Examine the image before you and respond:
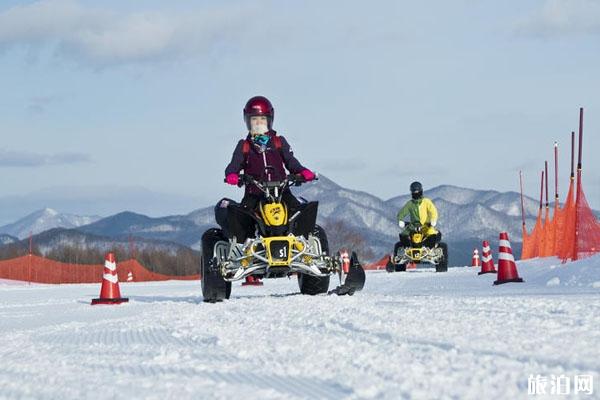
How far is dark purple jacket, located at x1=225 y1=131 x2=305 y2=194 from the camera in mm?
11250

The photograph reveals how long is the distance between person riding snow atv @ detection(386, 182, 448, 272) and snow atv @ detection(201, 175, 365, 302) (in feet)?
44.8

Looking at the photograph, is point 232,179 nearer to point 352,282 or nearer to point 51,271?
point 352,282

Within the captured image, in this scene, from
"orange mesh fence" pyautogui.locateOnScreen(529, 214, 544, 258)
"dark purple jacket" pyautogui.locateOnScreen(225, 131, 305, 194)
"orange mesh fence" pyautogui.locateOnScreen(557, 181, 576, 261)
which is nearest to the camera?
"dark purple jacket" pyautogui.locateOnScreen(225, 131, 305, 194)

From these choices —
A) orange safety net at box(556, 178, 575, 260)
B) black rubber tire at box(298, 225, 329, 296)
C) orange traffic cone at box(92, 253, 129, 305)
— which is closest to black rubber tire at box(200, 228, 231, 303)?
black rubber tire at box(298, 225, 329, 296)

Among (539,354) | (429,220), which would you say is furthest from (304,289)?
(429,220)

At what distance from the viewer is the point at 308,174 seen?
1091 cm

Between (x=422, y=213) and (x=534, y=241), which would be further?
(x=534, y=241)

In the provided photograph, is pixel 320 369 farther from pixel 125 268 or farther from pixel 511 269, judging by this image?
pixel 125 268

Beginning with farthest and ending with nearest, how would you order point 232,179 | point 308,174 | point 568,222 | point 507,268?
point 568,222, point 507,268, point 308,174, point 232,179

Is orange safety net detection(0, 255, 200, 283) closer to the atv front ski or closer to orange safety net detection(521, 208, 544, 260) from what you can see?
orange safety net detection(521, 208, 544, 260)

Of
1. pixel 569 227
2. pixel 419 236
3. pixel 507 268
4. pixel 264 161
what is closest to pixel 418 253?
pixel 419 236

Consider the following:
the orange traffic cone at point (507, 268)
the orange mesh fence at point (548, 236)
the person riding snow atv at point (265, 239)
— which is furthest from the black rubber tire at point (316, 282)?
the orange mesh fence at point (548, 236)

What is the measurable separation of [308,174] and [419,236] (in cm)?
1428

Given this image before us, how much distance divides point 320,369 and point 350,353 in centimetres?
49
